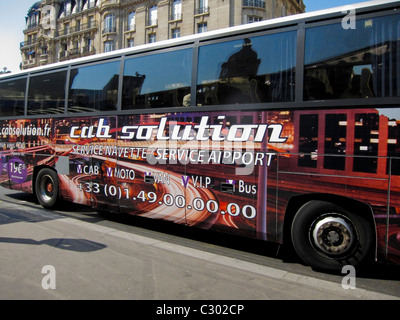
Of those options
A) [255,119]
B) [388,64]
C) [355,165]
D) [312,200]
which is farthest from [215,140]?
[388,64]

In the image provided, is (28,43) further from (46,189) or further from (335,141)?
(335,141)

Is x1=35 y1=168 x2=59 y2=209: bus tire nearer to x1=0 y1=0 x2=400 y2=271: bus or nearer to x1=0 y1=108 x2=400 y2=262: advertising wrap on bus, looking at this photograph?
x1=0 y1=108 x2=400 y2=262: advertising wrap on bus

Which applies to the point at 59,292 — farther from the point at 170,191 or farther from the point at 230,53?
the point at 230,53

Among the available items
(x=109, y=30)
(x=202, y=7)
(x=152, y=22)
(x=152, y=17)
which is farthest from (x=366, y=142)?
(x=109, y=30)

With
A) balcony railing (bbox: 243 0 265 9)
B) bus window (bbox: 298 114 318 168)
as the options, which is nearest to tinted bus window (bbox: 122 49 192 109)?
bus window (bbox: 298 114 318 168)

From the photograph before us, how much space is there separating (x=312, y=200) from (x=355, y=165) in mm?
744

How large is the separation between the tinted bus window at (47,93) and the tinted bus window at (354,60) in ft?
18.6

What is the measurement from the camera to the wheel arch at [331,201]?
13.4 feet

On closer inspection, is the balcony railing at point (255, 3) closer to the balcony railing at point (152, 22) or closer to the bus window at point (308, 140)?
the balcony railing at point (152, 22)

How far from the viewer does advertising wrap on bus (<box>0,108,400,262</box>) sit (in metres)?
3.96

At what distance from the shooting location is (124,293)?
371cm

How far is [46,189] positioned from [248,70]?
6.16 metres

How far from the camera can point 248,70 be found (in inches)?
193
